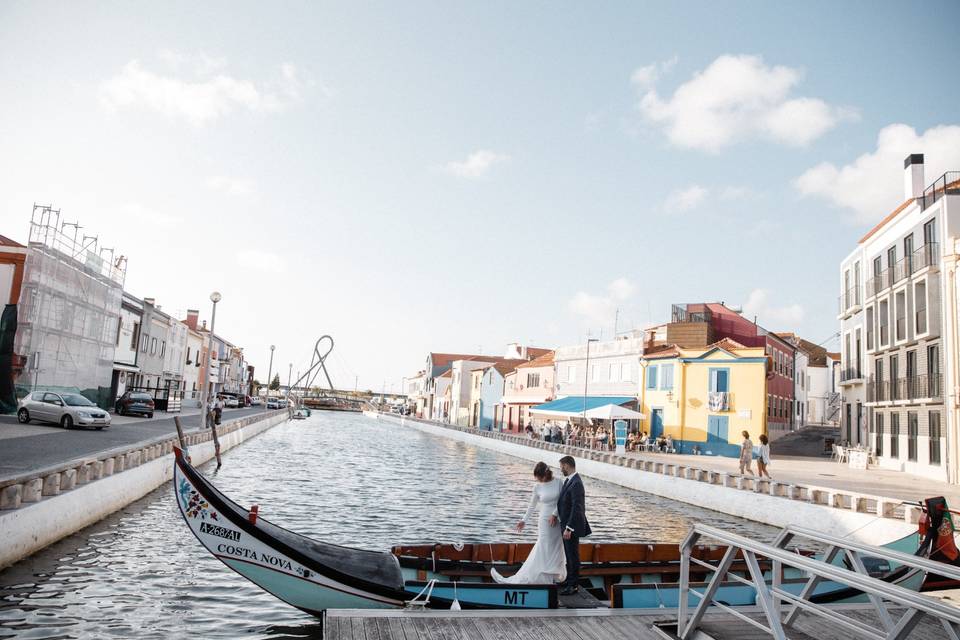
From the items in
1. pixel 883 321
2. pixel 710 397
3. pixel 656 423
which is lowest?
pixel 656 423

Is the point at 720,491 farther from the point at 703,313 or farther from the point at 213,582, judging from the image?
the point at 703,313

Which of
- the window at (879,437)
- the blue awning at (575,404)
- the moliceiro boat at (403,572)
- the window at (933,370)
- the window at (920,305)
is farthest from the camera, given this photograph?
the blue awning at (575,404)

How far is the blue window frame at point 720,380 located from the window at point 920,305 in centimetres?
1228

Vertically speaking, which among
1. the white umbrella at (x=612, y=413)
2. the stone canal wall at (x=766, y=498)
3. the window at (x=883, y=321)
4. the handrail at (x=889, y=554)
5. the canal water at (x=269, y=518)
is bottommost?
the canal water at (x=269, y=518)

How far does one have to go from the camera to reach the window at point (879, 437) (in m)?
33.5

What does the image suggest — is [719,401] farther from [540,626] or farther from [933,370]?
[540,626]

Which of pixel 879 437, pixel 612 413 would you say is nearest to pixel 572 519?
pixel 612 413

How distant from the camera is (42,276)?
1302 inches

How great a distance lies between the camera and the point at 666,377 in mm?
42844

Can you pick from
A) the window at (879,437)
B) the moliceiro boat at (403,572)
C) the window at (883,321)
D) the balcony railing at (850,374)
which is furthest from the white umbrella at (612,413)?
the moliceiro boat at (403,572)

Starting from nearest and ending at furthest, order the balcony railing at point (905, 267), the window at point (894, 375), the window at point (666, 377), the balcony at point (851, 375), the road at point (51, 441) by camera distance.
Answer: the road at point (51, 441) < the balcony railing at point (905, 267) < the window at point (894, 375) < the balcony at point (851, 375) < the window at point (666, 377)

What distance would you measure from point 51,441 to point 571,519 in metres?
20.5

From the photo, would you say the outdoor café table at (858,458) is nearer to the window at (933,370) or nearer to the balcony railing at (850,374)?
the balcony railing at (850,374)

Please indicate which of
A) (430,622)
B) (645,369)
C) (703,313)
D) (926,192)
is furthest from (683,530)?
(703,313)
